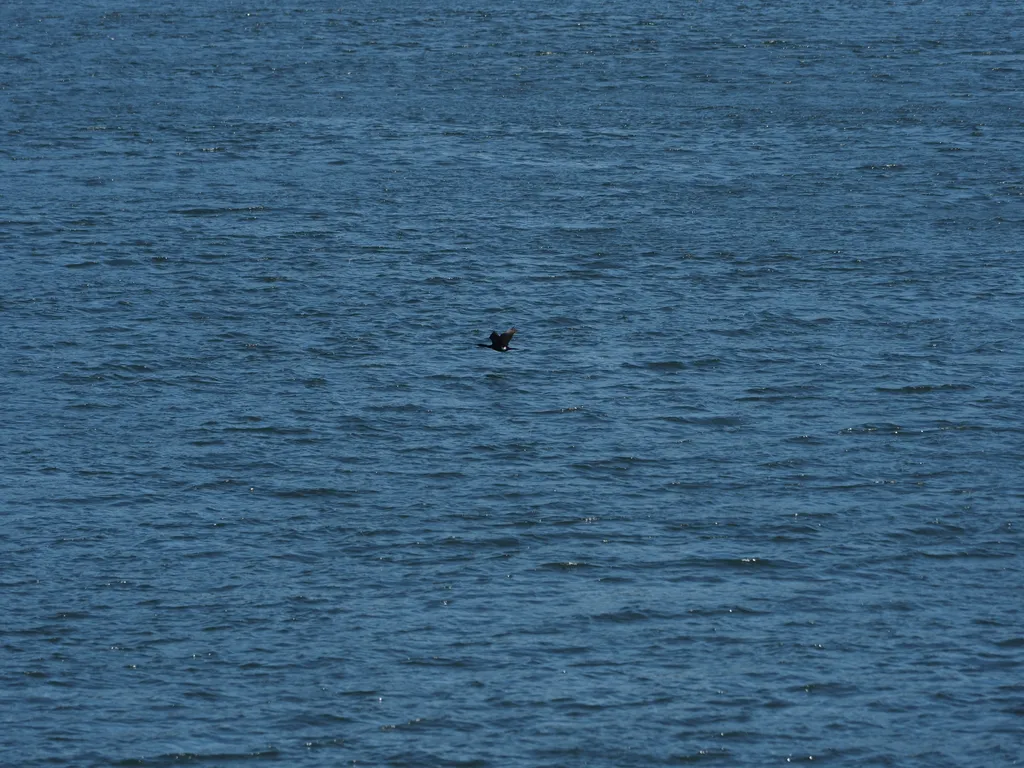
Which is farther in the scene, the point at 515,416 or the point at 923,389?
the point at 923,389

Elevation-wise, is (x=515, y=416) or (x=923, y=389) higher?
(x=923, y=389)

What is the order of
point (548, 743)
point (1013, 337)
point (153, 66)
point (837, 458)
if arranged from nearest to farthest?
1. point (548, 743)
2. point (837, 458)
3. point (1013, 337)
4. point (153, 66)

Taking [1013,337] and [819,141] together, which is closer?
[1013,337]

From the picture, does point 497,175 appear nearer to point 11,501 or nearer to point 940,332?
point 940,332

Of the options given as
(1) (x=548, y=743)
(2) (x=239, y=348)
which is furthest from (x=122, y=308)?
(1) (x=548, y=743)

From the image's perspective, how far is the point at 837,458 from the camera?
161 feet

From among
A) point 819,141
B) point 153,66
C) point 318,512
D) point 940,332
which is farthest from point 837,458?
point 153,66

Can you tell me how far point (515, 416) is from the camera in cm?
5228

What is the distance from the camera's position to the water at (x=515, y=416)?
37.8 metres

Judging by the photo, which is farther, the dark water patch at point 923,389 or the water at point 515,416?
the dark water patch at point 923,389

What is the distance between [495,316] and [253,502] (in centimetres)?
1550

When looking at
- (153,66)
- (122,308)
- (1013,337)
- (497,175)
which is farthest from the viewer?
(153,66)

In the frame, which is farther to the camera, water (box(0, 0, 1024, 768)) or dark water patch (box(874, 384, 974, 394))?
dark water patch (box(874, 384, 974, 394))

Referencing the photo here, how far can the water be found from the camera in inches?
1486
